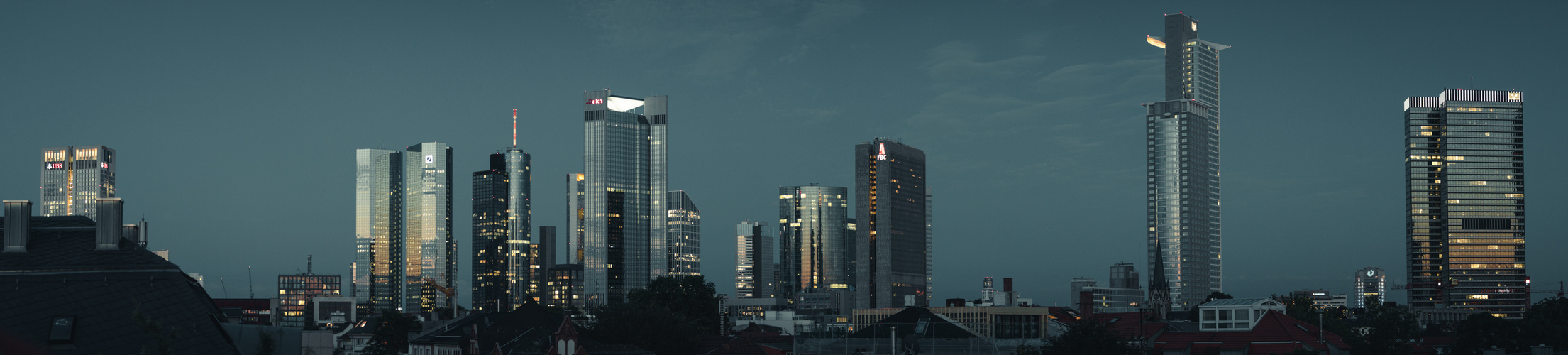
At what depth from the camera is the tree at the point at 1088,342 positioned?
247ft

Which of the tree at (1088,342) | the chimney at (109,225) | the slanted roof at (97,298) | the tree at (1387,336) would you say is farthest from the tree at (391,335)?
the tree at (1387,336)

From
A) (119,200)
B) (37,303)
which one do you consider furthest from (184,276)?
(37,303)

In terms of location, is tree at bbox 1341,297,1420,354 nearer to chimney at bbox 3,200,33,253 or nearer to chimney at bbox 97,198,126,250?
chimney at bbox 97,198,126,250

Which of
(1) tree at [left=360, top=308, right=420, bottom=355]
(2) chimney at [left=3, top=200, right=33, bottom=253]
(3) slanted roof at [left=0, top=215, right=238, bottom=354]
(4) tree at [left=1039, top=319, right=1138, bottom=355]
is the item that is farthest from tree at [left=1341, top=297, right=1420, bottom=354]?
(1) tree at [left=360, top=308, right=420, bottom=355]

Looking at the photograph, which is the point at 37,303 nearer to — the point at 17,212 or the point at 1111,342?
the point at 17,212

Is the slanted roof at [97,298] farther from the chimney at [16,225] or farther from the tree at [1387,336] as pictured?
the tree at [1387,336]

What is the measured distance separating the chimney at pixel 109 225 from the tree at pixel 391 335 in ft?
279

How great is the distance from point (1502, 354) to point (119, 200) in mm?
91833

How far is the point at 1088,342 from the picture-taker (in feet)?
248

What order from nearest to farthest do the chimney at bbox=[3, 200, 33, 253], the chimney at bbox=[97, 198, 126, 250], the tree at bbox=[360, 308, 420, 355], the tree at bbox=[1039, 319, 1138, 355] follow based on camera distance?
the chimney at bbox=[3, 200, 33, 253] < the chimney at bbox=[97, 198, 126, 250] < the tree at bbox=[1039, 319, 1138, 355] < the tree at bbox=[360, 308, 420, 355]

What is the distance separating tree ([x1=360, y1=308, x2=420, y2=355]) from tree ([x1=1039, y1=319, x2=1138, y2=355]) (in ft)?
235

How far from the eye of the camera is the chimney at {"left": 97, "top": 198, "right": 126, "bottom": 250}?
3775 cm

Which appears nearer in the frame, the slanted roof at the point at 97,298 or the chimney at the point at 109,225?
the slanted roof at the point at 97,298

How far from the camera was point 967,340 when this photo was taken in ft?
282
